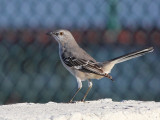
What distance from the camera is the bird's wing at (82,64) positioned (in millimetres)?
5108

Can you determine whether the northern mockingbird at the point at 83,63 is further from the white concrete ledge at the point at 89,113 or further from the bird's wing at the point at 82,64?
the white concrete ledge at the point at 89,113

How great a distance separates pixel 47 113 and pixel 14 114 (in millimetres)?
178

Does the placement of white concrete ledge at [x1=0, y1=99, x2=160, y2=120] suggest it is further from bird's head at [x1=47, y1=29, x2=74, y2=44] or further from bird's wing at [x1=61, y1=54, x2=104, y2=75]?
bird's head at [x1=47, y1=29, x2=74, y2=44]

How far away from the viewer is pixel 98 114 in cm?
324

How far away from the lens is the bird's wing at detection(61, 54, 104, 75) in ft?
16.8

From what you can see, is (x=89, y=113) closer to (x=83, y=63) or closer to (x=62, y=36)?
(x=83, y=63)

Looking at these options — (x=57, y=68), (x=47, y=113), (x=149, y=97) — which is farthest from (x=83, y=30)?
(x=47, y=113)

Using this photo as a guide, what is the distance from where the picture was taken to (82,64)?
5.21 meters

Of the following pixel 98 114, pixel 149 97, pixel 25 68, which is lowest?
pixel 149 97

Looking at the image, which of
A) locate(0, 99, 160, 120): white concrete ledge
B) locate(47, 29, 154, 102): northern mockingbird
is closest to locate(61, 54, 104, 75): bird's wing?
locate(47, 29, 154, 102): northern mockingbird

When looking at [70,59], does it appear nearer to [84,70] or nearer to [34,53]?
[84,70]

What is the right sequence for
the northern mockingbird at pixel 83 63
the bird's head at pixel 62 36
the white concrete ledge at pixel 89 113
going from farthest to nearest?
the bird's head at pixel 62 36
the northern mockingbird at pixel 83 63
the white concrete ledge at pixel 89 113

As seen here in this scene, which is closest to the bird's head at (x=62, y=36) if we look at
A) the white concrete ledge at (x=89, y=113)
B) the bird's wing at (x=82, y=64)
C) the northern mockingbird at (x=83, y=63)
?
the northern mockingbird at (x=83, y=63)

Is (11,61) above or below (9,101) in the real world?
above
